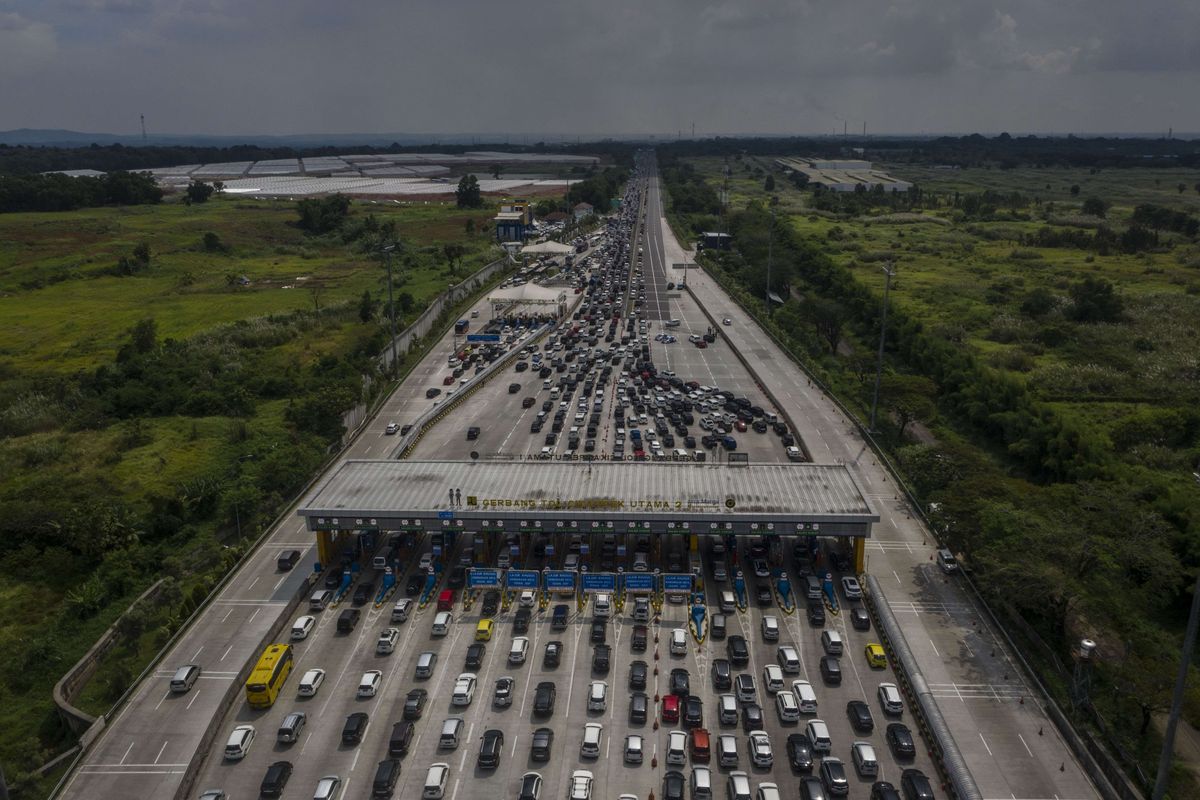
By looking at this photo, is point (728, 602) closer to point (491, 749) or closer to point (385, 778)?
point (491, 749)

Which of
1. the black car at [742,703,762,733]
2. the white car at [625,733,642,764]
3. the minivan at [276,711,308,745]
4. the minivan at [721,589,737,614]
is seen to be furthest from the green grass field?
the minivan at [721,589,737,614]

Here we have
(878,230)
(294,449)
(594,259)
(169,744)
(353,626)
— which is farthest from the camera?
(878,230)

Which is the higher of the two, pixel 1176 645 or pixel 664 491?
pixel 664 491

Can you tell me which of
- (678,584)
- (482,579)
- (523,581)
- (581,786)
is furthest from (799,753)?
(482,579)

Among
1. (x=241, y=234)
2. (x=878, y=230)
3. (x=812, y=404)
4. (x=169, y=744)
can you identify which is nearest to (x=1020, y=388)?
(x=812, y=404)

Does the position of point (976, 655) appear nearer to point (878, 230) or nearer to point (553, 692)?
point (553, 692)
